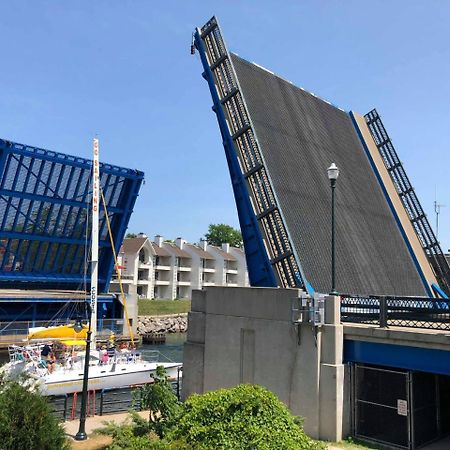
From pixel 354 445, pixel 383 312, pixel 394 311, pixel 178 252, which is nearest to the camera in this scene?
pixel 354 445

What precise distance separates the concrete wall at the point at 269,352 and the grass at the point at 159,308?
49.7 m

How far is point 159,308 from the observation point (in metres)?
68.2

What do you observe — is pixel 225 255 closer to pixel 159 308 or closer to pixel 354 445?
pixel 159 308

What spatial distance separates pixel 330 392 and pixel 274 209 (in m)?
7.62

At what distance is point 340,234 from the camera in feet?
72.2

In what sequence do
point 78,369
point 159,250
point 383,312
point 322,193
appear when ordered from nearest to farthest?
point 383,312 → point 322,193 → point 78,369 → point 159,250

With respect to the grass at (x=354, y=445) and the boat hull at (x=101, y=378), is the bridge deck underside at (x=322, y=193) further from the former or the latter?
the boat hull at (x=101, y=378)

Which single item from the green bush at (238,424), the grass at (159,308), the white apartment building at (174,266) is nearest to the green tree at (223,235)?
the white apartment building at (174,266)

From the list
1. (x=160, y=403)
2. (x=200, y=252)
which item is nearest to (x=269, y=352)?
(x=160, y=403)

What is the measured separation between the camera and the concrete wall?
43.8ft

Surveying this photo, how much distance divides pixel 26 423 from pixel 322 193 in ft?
56.5

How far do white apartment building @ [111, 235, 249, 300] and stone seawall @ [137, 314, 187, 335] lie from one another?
14323mm

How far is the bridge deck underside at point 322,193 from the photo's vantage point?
19.8 meters

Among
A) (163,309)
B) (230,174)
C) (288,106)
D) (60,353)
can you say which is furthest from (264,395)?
(163,309)
